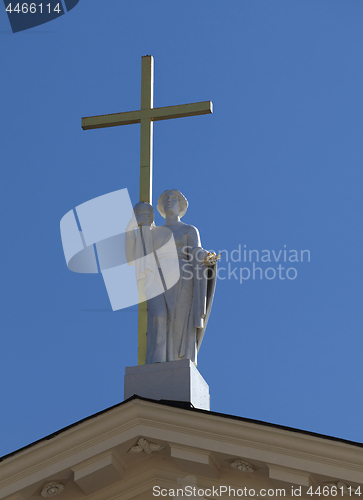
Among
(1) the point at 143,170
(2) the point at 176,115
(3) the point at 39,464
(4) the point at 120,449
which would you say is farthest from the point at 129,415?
(2) the point at 176,115

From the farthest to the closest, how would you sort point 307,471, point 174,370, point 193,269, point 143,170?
point 143,170, point 193,269, point 174,370, point 307,471

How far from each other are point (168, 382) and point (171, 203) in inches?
110

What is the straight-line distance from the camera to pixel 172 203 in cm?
1377

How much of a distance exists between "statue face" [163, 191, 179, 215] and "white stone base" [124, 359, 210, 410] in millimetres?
2399

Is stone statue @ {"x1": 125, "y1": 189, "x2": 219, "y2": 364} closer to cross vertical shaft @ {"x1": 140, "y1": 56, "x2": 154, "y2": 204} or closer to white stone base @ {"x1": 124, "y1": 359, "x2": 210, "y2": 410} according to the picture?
white stone base @ {"x1": 124, "y1": 359, "x2": 210, "y2": 410}

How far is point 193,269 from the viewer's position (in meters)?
13.1

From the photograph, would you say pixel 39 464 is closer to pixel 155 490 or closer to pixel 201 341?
pixel 155 490

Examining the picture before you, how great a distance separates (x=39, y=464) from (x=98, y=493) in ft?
2.62

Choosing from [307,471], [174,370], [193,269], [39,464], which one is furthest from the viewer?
[193,269]

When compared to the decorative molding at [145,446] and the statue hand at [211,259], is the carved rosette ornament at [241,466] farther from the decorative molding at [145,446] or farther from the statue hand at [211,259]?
the statue hand at [211,259]

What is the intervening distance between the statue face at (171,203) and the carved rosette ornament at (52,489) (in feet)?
14.4

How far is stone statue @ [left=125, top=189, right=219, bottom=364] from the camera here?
12781 millimetres

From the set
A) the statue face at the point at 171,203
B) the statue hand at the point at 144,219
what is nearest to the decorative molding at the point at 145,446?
the statue hand at the point at 144,219

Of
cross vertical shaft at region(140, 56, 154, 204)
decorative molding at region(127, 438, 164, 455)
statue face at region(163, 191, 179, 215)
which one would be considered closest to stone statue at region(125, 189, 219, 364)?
statue face at region(163, 191, 179, 215)
